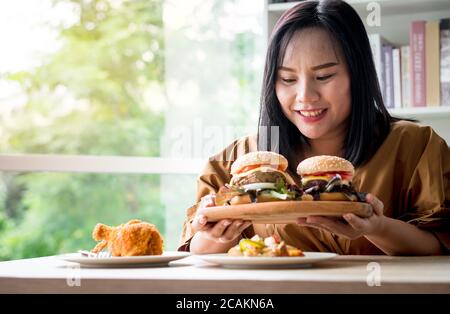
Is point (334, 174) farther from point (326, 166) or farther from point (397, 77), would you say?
point (397, 77)

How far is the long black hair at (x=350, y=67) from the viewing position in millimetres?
1999

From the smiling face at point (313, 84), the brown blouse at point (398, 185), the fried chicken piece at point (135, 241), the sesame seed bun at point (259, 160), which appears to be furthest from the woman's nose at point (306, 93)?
the fried chicken piece at point (135, 241)

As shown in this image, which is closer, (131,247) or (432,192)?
(131,247)

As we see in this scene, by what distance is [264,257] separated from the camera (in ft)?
4.32

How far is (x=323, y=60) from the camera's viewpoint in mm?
1985

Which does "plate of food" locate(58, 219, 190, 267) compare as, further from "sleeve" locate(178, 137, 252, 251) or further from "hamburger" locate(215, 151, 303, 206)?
"sleeve" locate(178, 137, 252, 251)

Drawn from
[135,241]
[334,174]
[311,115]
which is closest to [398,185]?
[311,115]

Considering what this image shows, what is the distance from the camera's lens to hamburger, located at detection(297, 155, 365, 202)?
1.49 metres

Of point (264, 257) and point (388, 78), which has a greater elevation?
point (388, 78)

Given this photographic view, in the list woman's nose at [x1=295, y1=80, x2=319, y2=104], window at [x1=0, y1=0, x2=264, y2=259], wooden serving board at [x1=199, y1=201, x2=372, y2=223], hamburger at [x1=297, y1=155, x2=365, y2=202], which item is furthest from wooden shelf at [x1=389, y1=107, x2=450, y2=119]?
window at [x1=0, y1=0, x2=264, y2=259]

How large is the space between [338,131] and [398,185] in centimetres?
22

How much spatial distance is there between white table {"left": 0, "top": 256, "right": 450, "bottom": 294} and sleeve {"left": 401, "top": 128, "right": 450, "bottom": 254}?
1.42 ft
